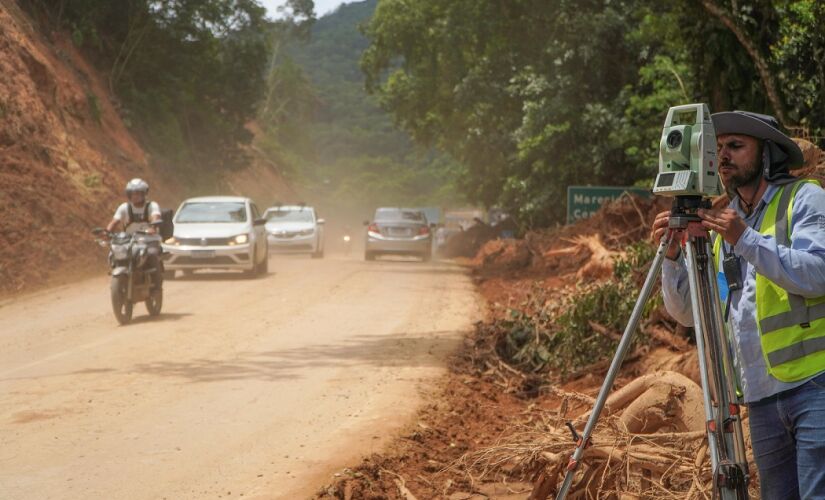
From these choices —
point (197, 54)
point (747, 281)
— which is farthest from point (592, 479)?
point (197, 54)

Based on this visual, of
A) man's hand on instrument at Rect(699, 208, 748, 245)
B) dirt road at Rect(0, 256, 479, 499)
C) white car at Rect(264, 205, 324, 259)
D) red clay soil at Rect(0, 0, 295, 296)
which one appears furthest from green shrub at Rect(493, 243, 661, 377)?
white car at Rect(264, 205, 324, 259)

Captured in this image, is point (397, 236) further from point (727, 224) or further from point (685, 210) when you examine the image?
point (727, 224)

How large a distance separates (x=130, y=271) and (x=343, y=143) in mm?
95690

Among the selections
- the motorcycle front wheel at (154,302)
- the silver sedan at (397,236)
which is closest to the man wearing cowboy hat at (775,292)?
the motorcycle front wheel at (154,302)

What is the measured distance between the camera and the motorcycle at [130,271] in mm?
14844

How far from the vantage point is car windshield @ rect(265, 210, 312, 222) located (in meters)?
33.8

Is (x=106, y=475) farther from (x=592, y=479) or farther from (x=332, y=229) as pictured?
(x=332, y=229)

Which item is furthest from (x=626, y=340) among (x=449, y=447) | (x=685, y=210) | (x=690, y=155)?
(x=449, y=447)

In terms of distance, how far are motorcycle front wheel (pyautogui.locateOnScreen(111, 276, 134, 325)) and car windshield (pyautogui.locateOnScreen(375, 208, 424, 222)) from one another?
61.0ft

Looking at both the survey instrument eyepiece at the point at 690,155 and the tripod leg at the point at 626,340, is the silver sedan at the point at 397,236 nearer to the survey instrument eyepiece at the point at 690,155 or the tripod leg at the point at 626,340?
A: the tripod leg at the point at 626,340

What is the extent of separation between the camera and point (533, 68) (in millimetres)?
30656

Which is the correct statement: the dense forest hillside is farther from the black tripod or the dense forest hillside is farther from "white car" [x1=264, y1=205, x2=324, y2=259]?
the black tripod

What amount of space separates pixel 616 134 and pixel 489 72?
10616 mm

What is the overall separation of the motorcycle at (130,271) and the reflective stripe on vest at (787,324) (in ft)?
39.7
